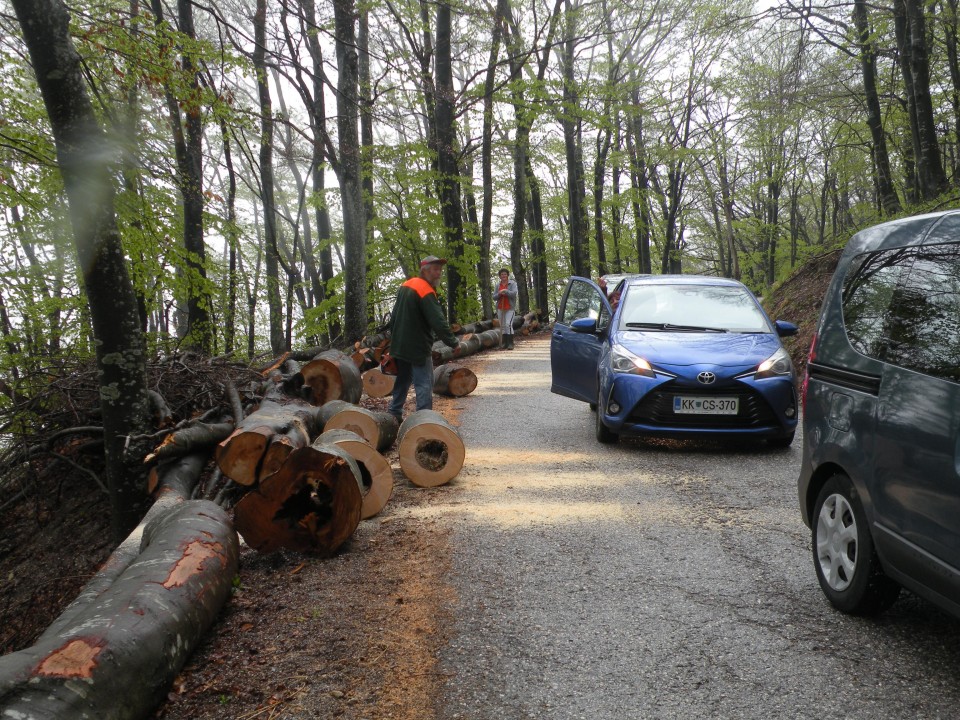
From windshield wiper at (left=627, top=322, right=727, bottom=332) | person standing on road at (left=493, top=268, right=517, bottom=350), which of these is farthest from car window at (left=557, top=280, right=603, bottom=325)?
person standing on road at (left=493, top=268, right=517, bottom=350)

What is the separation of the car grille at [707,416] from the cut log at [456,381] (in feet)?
16.2

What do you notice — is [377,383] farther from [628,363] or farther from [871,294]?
[871,294]

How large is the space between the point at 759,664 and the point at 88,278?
5388 millimetres

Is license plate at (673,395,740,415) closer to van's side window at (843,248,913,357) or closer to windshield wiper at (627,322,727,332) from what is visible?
windshield wiper at (627,322,727,332)

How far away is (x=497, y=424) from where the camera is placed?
912 cm

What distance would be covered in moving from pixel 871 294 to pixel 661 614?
195 centimetres

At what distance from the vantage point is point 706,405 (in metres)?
6.82

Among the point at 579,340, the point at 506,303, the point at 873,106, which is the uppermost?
the point at 873,106

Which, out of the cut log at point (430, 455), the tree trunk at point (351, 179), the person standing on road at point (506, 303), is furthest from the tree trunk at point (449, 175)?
the cut log at point (430, 455)

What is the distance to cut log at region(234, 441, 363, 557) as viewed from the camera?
446cm

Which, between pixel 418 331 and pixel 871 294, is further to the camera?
pixel 418 331

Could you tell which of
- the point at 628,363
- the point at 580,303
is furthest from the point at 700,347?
the point at 580,303

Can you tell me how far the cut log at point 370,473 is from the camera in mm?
5387

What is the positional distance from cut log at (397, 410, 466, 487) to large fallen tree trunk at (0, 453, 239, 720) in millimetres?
2031
